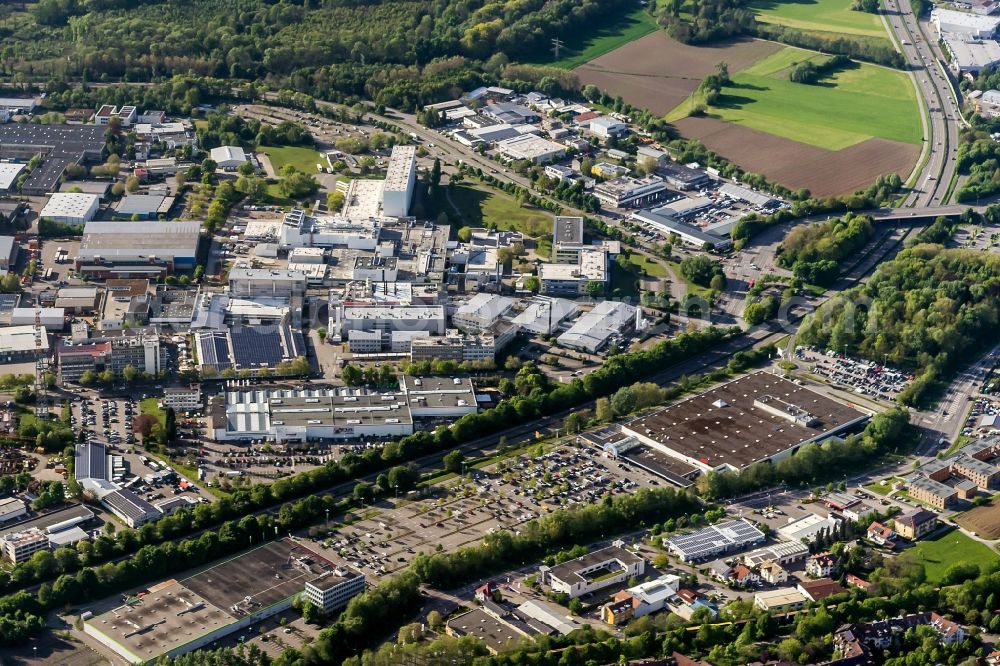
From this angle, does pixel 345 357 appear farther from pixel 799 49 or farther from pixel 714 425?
pixel 799 49

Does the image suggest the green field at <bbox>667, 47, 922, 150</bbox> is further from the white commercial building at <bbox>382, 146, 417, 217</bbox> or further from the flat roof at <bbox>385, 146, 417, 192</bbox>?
the white commercial building at <bbox>382, 146, 417, 217</bbox>

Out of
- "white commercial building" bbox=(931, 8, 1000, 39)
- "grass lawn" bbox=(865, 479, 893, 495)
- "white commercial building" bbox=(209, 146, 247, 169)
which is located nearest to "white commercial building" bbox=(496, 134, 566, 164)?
"white commercial building" bbox=(209, 146, 247, 169)

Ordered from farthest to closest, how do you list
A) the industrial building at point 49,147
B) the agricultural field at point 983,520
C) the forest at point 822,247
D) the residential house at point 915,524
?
the industrial building at point 49,147 < the forest at point 822,247 < the agricultural field at point 983,520 < the residential house at point 915,524

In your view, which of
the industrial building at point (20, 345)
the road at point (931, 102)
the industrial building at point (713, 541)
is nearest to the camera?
the industrial building at point (713, 541)

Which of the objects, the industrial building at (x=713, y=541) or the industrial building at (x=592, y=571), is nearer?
the industrial building at (x=592, y=571)

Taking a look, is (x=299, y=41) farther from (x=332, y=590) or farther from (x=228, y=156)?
(x=332, y=590)

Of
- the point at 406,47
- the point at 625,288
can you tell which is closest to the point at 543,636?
the point at 625,288

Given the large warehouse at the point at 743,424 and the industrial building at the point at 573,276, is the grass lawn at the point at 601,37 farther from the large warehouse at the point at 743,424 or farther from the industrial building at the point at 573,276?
the large warehouse at the point at 743,424

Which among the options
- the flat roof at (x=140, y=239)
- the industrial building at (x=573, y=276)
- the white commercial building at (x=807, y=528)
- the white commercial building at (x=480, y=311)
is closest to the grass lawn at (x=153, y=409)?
the flat roof at (x=140, y=239)
